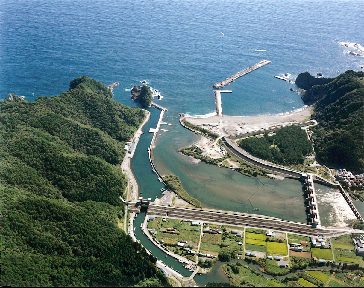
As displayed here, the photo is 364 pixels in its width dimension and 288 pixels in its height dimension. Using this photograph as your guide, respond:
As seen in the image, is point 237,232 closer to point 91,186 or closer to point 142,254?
point 142,254

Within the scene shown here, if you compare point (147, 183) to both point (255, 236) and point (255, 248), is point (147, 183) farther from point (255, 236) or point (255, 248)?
point (255, 248)

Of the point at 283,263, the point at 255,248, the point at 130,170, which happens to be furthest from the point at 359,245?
the point at 130,170

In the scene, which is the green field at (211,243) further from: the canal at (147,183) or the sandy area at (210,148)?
the sandy area at (210,148)

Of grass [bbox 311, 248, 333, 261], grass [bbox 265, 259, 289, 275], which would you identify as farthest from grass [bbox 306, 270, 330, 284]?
grass [bbox 311, 248, 333, 261]

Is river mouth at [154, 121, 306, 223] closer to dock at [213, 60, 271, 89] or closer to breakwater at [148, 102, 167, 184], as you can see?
breakwater at [148, 102, 167, 184]

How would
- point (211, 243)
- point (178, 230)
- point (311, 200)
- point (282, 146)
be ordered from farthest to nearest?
point (282, 146) < point (311, 200) < point (178, 230) < point (211, 243)

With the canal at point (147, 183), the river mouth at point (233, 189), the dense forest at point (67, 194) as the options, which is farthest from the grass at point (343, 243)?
the dense forest at point (67, 194)
